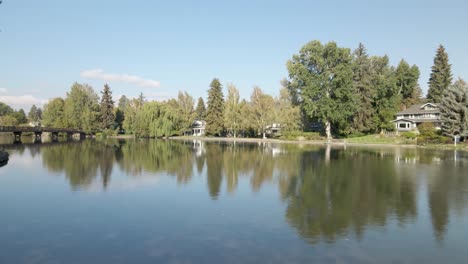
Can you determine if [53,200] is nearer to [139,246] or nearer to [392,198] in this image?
[139,246]

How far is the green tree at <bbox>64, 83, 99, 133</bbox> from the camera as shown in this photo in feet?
278

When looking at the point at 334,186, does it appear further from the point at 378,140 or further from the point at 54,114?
the point at 54,114

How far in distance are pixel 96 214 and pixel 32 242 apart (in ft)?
10.4

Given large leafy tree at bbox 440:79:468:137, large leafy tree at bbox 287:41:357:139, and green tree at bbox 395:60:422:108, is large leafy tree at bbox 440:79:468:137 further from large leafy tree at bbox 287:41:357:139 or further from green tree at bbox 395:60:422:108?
green tree at bbox 395:60:422:108

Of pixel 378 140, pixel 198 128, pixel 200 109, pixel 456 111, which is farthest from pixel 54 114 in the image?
pixel 456 111

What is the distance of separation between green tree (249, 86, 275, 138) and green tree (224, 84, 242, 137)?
3.91 metres

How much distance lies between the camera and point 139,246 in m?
9.32

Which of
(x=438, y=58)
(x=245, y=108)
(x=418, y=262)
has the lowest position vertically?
(x=418, y=262)

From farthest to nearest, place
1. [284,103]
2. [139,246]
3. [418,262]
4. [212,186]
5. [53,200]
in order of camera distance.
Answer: [284,103] < [212,186] < [53,200] < [139,246] < [418,262]

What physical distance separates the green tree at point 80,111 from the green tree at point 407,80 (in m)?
70.2

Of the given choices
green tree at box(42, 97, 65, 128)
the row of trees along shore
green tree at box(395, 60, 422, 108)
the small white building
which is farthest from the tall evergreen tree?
green tree at box(42, 97, 65, 128)

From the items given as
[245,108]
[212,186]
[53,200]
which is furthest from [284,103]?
[53,200]

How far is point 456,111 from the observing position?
46406mm

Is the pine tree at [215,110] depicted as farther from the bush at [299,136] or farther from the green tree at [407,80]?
the green tree at [407,80]
